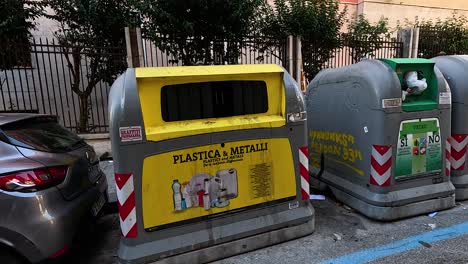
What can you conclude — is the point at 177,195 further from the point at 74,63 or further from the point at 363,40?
the point at 363,40

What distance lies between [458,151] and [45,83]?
29.5 ft

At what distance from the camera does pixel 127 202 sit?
106 inches

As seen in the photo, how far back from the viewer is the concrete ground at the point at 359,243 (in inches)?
115

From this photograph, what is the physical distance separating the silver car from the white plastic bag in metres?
3.41

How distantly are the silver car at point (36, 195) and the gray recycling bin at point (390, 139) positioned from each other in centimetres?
288

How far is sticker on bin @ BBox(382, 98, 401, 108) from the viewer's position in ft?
11.2

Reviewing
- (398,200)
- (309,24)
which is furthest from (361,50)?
(398,200)

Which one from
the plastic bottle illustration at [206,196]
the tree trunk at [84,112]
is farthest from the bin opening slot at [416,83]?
the tree trunk at [84,112]

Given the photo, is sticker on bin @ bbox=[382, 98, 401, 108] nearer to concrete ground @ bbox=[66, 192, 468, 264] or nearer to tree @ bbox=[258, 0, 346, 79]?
concrete ground @ bbox=[66, 192, 468, 264]

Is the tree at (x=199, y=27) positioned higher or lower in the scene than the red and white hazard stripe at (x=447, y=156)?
higher

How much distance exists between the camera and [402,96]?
3492 millimetres

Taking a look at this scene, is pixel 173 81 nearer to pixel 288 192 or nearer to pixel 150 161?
pixel 150 161

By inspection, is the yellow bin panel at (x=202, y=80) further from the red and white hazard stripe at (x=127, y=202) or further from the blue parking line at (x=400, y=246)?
the blue parking line at (x=400, y=246)

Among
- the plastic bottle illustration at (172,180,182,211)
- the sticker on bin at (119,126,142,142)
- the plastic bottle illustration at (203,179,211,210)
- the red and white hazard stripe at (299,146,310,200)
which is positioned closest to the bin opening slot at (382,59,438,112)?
the red and white hazard stripe at (299,146,310,200)
